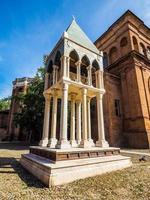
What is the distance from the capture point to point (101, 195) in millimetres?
3834

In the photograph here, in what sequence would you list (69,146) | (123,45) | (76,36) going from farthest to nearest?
1. (123,45)
2. (76,36)
3. (69,146)

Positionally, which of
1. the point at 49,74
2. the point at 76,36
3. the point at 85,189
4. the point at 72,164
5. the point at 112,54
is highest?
the point at 112,54

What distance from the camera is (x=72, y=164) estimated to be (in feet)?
16.9

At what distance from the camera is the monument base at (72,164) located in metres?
4.66

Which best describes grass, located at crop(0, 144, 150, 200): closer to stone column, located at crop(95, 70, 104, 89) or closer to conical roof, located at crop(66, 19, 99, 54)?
stone column, located at crop(95, 70, 104, 89)

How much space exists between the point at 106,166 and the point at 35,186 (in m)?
3.08

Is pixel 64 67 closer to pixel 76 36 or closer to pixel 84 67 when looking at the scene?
pixel 76 36

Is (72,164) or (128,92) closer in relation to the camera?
(72,164)

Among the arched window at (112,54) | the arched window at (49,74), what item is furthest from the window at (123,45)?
the arched window at (49,74)

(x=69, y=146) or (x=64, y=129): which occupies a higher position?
(x=64, y=129)

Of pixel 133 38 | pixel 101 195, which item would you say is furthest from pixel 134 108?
pixel 101 195

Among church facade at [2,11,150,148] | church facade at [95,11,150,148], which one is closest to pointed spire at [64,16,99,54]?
church facade at [2,11,150,148]

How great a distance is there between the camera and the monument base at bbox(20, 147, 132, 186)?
4664mm

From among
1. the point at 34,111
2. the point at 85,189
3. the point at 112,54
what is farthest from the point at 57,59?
the point at 112,54
